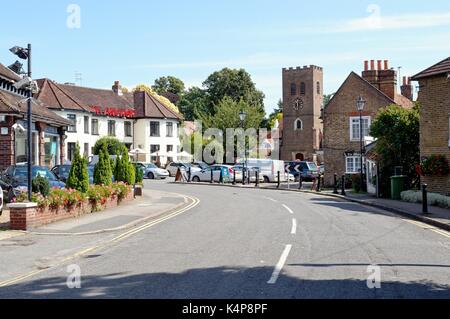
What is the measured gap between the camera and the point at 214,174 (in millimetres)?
46812

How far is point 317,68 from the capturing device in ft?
272

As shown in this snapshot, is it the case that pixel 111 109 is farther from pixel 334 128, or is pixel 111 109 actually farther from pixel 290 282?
pixel 290 282

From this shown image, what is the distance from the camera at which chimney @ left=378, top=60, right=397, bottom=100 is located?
1737 inches

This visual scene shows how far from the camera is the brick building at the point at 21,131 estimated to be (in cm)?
2612

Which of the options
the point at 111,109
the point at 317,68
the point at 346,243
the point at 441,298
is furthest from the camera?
the point at 317,68

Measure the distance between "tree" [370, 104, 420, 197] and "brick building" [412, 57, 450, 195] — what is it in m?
3.29

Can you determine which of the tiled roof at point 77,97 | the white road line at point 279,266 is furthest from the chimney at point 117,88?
the white road line at point 279,266

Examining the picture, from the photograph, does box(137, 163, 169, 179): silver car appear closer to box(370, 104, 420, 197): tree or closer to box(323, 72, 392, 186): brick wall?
box(323, 72, 392, 186): brick wall

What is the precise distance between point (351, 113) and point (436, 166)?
20036 mm

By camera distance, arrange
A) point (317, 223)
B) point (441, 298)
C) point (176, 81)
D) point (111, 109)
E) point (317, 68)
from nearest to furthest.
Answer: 1. point (441, 298)
2. point (317, 223)
3. point (111, 109)
4. point (317, 68)
5. point (176, 81)

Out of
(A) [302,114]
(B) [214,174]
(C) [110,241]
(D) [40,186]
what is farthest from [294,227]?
(A) [302,114]

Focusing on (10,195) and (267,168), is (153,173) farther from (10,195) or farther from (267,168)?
(10,195)
